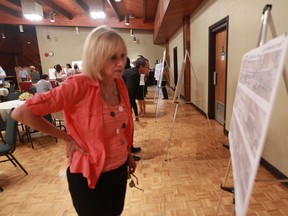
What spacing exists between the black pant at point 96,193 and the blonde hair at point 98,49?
52 cm

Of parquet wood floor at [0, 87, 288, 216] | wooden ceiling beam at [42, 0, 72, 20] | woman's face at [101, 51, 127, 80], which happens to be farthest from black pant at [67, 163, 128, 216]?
wooden ceiling beam at [42, 0, 72, 20]

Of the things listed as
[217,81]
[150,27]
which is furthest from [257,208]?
[150,27]

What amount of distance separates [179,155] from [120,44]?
7.76 ft

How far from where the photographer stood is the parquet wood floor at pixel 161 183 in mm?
1900

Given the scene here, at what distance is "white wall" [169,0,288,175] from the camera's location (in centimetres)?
215

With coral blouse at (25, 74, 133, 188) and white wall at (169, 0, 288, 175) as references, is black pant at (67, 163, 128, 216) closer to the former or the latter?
coral blouse at (25, 74, 133, 188)

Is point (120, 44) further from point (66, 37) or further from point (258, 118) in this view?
point (66, 37)

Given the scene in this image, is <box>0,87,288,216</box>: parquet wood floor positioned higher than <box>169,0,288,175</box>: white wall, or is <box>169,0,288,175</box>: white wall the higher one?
<box>169,0,288,175</box>: white wall

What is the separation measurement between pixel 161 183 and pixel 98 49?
1863 millimetres

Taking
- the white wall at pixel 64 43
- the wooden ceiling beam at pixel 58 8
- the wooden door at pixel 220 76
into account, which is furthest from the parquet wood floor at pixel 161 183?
the white wall at pixel 64 43

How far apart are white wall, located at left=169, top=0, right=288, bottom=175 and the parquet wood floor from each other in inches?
15.9

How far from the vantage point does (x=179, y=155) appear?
2969mm

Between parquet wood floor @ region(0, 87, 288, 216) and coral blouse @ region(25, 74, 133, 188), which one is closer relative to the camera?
coral blouse @ region(25, 74, 133, 188)

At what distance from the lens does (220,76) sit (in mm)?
4188
